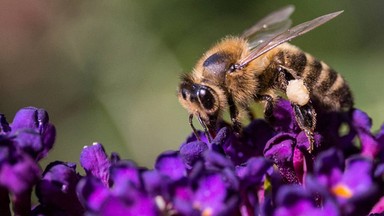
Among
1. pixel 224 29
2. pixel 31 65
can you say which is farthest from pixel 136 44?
pixel 31 65

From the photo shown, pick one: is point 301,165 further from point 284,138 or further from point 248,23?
point 248,23

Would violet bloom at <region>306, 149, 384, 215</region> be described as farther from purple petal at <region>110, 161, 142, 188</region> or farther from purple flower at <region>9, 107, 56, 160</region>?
purple flower at <region>9, 107, 56, 160</region>

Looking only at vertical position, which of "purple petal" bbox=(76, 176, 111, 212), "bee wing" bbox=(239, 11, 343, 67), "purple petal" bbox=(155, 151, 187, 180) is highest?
"bee wing" bbox=(239, 11, 343, 67)

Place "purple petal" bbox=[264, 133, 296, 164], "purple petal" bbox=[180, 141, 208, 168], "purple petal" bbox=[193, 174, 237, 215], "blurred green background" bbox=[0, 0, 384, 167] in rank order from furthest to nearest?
"blurred green background" bbox=[0, 0, 384, 167], "purple petal" bbox=[264, 133, 296, 164], "purple petal" bbox=[180, 141, 208, 168], "purple petal" bbox=[193, 174, 237, 215]

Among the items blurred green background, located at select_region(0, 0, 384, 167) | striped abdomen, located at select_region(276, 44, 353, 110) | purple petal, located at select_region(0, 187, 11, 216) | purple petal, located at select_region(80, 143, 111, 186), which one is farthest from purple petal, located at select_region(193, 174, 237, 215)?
blurred green background, located at select_region(0, 0, 384, 167)

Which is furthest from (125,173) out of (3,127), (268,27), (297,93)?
(268,27)
